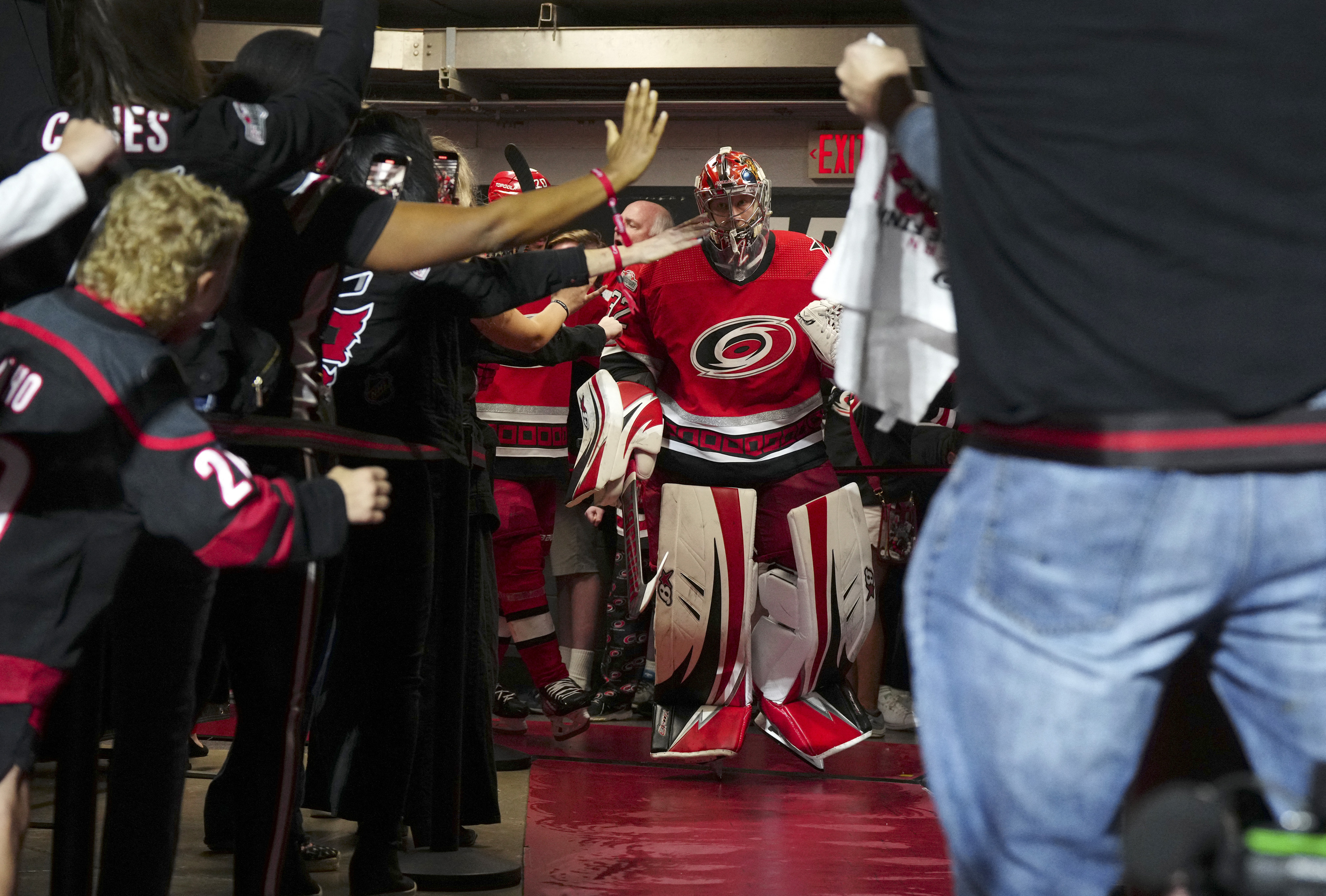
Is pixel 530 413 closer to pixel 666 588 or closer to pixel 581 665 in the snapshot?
pixel 581 665

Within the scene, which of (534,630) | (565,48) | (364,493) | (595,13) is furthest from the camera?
(595,13)

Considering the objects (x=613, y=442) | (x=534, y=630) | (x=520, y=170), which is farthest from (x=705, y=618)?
(x=520, y=170)

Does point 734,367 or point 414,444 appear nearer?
point 414,444

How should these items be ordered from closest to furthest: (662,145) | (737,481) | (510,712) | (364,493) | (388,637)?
(364,493)
(388,637)
(737,481)
(510,712)
(662,145)

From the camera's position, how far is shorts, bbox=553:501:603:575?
19.4 feet

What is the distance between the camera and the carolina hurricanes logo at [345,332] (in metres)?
2.92

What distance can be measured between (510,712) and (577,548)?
856 mm

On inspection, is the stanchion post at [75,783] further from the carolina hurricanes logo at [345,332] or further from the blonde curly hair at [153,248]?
the carolina hurricanes logo at [345,332]

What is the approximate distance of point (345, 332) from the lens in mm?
2938

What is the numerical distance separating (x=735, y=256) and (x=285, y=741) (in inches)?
112

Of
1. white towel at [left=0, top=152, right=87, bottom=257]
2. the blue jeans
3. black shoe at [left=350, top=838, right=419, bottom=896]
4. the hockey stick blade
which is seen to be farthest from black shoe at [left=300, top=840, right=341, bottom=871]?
the hockey stick blade

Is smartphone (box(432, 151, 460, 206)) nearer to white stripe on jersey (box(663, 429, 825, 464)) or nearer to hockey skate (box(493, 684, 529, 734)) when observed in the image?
white stripe on jersey (box(663, 429, 825, 464))

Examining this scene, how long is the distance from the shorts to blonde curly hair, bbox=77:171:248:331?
4.03m

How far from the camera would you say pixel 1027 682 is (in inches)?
48.1
